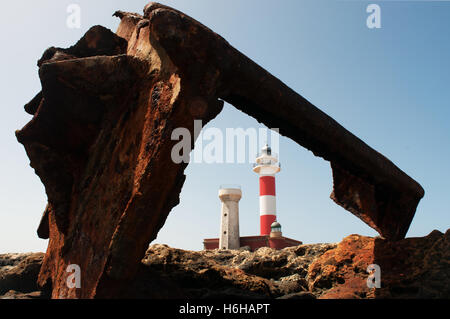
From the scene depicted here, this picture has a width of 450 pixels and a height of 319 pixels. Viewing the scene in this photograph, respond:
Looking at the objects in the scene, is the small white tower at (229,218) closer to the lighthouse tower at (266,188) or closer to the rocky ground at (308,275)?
the lighthouse tower at (266,188)

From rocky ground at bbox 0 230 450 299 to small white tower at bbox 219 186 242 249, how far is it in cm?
2416

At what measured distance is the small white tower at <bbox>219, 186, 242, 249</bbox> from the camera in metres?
28.4

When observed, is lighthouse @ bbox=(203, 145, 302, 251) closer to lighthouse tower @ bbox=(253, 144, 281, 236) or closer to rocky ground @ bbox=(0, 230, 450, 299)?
lighthouse tower @ bbox=(253, 144, 281, 236)

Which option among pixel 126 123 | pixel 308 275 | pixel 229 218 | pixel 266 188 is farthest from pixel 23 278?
pixel 266 188

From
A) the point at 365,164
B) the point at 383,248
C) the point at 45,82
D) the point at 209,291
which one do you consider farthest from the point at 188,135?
the point at 383,248

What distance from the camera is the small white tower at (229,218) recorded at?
93.1ft

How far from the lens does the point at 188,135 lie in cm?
212

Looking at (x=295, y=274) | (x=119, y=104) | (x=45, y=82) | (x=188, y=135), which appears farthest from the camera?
(x=295, y=274)

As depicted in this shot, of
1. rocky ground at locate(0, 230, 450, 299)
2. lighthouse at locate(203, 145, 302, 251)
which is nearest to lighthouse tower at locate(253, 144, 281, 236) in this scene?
lighthouse at locate(203, 145, 302, 251)

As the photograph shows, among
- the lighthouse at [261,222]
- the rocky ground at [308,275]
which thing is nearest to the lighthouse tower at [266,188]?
the lighthouse at [261,222]

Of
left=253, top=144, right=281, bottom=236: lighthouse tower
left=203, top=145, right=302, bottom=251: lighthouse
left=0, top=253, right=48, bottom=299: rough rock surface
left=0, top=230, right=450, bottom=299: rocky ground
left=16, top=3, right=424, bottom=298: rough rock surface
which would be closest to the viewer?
left=16, top=3, right=424, bottom=298: rough rock surface

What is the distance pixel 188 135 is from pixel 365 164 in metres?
2.11
